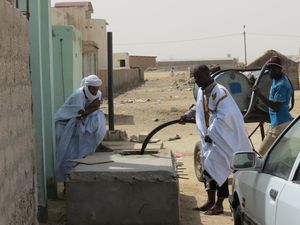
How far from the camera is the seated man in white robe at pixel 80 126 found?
844 centimetres

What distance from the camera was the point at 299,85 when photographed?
3519 centimetres

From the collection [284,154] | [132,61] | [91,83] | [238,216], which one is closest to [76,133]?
[91,83]

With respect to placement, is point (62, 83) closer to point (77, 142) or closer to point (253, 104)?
point (77, 142)

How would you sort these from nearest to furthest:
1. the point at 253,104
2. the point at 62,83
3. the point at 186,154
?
the point at 253,104 → the point at 62,83 → the point at 186,154

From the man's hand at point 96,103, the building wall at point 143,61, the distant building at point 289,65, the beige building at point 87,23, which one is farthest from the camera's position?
the building wall at point 143,61

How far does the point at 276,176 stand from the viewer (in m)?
3.96

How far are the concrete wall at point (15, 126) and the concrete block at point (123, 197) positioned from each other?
71 cm

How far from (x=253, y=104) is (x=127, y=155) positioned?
258 centimetres

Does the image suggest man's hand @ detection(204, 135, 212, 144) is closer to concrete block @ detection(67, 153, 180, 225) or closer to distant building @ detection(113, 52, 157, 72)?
concrete block @ detection(67, 153, 180, 225)

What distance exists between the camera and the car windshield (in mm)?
3882

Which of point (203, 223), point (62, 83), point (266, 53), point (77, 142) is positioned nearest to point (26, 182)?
point (203, 223)

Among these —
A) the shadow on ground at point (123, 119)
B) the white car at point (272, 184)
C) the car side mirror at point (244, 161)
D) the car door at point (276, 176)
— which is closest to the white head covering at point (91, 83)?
the white car at point (272, 184)

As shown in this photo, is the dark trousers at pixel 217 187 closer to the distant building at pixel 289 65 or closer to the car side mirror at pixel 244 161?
the car side mirror at pixel 244 161

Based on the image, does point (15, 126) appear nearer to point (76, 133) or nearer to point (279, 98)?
point (76, 133)
